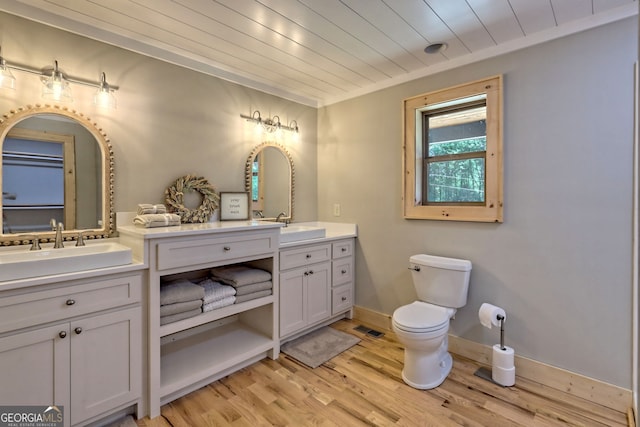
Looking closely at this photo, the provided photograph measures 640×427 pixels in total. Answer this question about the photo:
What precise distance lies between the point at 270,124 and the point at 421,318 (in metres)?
2.06

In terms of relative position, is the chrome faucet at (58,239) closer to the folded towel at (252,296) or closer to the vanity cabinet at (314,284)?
the folded towel at (252,296)

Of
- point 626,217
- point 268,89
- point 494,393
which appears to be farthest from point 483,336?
point 268,89

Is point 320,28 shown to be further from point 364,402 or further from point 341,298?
point 364,402

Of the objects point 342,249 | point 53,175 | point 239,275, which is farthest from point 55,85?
point 342,249

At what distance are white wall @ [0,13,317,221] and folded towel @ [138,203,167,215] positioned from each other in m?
0.10

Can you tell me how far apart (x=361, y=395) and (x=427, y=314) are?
681 millimetres

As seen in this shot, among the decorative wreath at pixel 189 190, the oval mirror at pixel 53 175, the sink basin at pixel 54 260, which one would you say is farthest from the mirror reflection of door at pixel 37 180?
the decorative wreath at pixel 189 190

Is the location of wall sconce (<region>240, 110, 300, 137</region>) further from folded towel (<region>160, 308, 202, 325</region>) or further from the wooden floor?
the wooden floor

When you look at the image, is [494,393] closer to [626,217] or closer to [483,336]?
[483,336]

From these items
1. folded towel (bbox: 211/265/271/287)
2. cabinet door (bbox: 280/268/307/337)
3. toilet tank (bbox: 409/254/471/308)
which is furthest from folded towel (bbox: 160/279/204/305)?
toilet tank (bbox: 409/254/471/308)

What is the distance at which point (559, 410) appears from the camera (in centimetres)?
177

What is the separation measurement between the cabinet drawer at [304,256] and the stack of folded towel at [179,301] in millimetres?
662

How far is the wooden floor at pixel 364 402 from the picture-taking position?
1685mm

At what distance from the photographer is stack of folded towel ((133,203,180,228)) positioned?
6.29 feet
